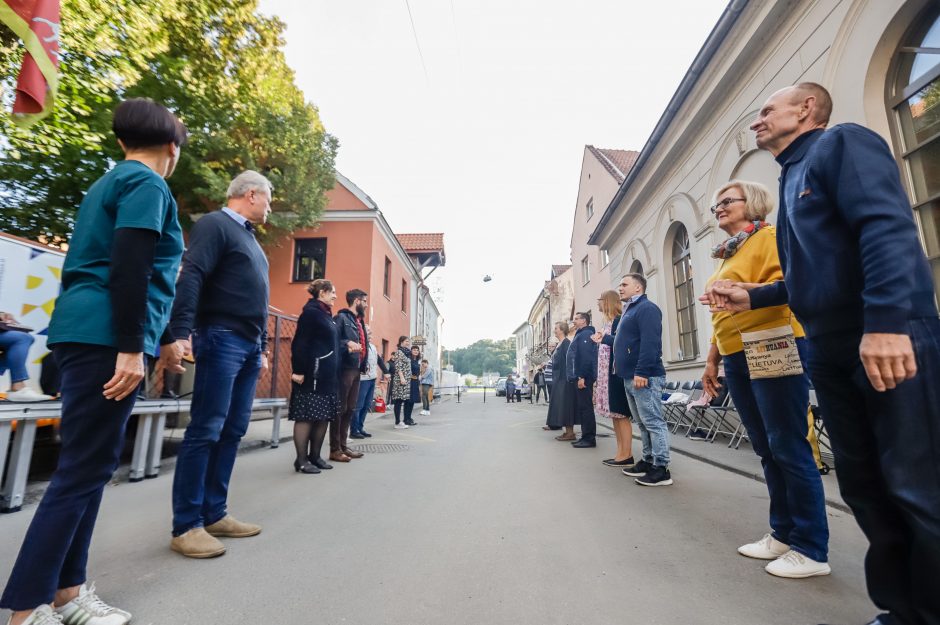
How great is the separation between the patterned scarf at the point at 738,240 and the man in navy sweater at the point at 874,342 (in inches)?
29.0

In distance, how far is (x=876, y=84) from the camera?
4.50 m

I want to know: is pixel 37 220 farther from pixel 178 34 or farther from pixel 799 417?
pixel 799 417

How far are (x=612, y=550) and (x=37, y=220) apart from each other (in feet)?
46.7

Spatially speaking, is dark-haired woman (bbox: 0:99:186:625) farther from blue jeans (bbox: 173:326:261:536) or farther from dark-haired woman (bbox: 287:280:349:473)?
dark-haired woman (bbox: 287:280:349:473)

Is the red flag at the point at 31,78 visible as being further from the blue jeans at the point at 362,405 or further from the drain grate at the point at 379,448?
the blue jeans at the point at 362,405

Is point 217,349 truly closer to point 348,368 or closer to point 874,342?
point 874,342

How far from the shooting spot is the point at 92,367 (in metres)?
1.63

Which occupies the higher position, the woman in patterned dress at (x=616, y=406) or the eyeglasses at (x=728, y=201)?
the eyeglasses at (x=728, y=201)

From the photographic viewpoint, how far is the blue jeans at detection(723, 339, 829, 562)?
2.19 m

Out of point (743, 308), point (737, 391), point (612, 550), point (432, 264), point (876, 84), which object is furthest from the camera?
point (432, 264)

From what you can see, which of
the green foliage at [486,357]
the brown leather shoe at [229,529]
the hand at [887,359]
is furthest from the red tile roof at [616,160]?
the green foliage at [486,357]

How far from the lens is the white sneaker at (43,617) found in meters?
1.49

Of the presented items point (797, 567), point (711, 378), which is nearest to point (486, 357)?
point (711, 378)

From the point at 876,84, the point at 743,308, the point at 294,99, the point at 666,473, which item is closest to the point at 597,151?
the point at 294,99
